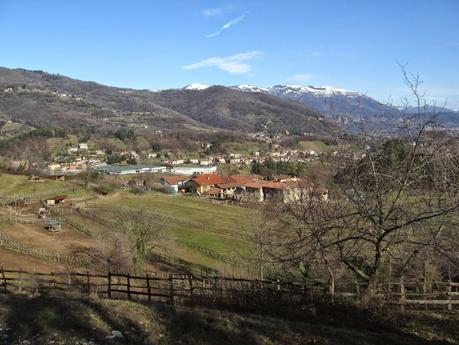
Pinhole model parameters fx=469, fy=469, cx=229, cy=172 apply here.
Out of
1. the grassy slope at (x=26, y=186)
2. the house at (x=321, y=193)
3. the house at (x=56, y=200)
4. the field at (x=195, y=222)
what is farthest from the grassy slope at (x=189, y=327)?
the grassy slope at (x=26, y=186)

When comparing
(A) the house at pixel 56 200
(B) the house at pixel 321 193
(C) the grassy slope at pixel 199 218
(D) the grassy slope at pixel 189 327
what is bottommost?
(C) the grassy slope at pixel 199 218

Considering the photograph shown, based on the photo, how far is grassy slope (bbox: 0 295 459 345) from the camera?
9.36 metres

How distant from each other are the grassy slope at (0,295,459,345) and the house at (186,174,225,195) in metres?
82.9

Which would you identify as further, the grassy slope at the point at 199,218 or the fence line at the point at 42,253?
the grassy slope at the point at 199,218

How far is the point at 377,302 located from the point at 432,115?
465 cm

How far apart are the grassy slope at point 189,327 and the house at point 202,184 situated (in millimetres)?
82946

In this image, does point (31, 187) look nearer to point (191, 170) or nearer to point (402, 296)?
point (191, 170)

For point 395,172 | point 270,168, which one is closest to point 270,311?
point 395,172

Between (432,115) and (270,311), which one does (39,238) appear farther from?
(432,115)

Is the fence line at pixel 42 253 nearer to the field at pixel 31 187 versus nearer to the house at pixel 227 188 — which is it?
the field at pixel 31 187

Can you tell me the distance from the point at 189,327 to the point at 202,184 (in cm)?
8624

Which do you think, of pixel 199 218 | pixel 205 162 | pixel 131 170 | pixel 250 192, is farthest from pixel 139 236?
pixel 205 162

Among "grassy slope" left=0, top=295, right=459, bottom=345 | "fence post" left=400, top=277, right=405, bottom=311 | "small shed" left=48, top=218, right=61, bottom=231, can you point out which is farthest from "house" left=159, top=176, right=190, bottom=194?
"fence post" left=400, top=277, right=405, bottom=311

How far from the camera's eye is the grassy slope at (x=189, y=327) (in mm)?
9359
